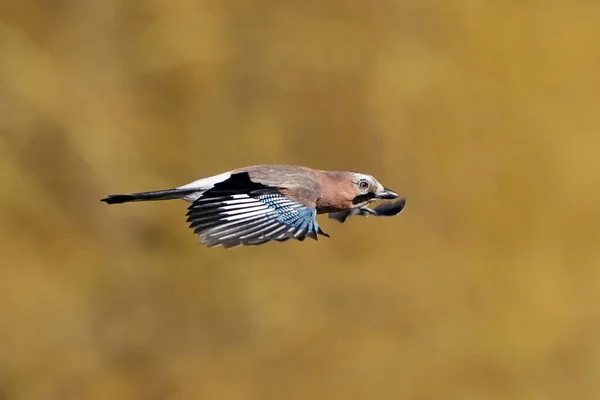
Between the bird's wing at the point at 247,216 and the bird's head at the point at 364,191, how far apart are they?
2.06ft

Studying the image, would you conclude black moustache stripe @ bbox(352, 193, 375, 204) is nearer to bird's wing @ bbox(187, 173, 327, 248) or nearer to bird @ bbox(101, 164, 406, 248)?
bird @ bbox(101, 164, 406, 248)

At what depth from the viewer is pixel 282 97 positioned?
10.2 meters

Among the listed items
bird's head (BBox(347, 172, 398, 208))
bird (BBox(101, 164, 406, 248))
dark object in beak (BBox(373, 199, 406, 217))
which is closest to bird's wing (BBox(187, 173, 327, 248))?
bird (BBox(101, 164, 406, 248))

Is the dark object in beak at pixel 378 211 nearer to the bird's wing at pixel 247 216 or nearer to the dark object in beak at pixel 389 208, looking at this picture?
the dark object in beak at pixel 389 208

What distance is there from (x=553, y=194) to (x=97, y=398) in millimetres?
4565

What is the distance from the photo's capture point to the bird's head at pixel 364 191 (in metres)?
5.38

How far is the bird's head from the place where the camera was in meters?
5.38

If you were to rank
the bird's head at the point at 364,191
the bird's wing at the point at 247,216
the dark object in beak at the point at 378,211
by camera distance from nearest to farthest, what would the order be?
the bird's wing at the point at 247,216 < the bird's head at the point at 364,191 < the dark object in beak at the point at 378,211

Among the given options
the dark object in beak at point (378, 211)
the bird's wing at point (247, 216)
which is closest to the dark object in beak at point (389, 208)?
the dark object in beak at point (378, 211)

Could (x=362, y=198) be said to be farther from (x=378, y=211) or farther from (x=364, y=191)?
(x=378, y=211)

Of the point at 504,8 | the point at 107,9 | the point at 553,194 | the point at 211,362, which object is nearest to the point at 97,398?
the point at 211,362

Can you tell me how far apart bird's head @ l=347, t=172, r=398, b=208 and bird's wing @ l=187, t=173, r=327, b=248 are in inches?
24.7

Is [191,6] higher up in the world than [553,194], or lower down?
higher up

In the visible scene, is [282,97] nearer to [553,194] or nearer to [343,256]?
[343,256]
